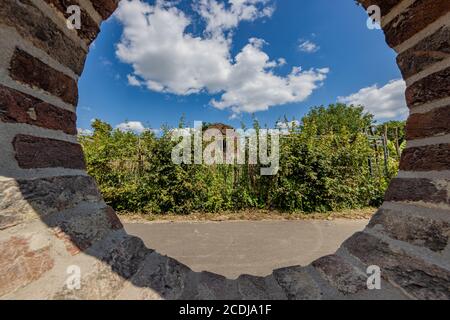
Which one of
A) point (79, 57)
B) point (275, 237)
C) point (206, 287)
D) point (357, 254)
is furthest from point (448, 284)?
point (275, 237)

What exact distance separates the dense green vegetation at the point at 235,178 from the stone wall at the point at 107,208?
5.45 metres

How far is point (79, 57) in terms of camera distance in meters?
1.08

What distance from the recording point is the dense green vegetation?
21.3 feet

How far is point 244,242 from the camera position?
4.29 m

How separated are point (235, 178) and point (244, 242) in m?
2.82

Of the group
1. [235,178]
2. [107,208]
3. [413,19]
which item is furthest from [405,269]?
[235,178]

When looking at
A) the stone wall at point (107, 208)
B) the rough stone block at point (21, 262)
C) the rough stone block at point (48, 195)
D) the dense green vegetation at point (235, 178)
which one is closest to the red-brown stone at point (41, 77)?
the stone wall at point (107, 208)

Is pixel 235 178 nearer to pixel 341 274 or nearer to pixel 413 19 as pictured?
pixel 341 274

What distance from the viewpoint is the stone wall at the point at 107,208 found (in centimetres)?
76

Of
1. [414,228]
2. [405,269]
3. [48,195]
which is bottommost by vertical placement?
[405,269]

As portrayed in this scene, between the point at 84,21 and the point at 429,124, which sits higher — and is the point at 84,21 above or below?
above

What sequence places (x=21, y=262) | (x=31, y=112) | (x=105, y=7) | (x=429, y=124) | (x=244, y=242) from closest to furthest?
(x=21, y=262) < (x=31, y=112) < (x=429, y=124) < (x=105, y=7) < (x=244, y=242)

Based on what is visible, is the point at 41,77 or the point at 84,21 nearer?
the point at 41,77

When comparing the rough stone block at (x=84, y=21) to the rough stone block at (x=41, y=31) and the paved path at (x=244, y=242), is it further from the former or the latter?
the paved path at (x=244, y=242)
